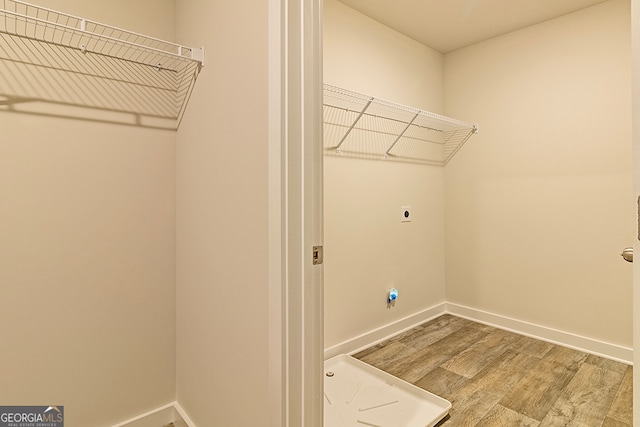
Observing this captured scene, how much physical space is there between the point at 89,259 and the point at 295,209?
1074mm

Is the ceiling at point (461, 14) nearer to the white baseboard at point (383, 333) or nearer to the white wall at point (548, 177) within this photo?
the white wall at point (548, 177)

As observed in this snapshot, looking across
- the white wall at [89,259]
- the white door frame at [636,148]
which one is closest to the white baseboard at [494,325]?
the white wall at [89,259]

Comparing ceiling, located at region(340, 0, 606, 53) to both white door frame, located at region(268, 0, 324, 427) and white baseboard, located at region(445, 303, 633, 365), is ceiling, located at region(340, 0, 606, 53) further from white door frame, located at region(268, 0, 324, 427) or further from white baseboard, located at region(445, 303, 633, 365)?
white baseboard, located at region(445, 303, 633, 365)

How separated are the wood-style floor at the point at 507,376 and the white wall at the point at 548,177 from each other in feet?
1.01

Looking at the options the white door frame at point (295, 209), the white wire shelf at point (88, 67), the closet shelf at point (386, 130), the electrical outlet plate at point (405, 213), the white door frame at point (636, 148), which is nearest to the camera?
the white door frame at point (636, 148)

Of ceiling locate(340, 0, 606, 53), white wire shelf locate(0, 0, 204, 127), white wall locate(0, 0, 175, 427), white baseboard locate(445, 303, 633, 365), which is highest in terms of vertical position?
ceiling locate(340, 0, 606, 53)

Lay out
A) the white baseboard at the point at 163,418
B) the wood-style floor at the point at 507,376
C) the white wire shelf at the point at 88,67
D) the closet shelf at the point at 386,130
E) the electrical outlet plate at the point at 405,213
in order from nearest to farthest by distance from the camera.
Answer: the white wire shelf at the point at 88,67 → the white baseboard at the point at 163,418 → the wood-style floor at the point at 507,376 → the closet shelf at the point at 386,130 → the electrical outlet plate at the point at 405,213

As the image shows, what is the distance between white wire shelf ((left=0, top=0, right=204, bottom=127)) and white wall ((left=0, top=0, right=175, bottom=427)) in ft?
0.28

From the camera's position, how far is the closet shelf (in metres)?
2.21

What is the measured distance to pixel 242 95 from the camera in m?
1.13

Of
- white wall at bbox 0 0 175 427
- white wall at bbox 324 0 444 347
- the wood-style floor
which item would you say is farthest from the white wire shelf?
the wood-style floor

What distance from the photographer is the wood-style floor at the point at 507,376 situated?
1685 millimetres

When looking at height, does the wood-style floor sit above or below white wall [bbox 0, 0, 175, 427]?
below

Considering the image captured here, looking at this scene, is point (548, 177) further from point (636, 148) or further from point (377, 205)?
point (636, 148)
